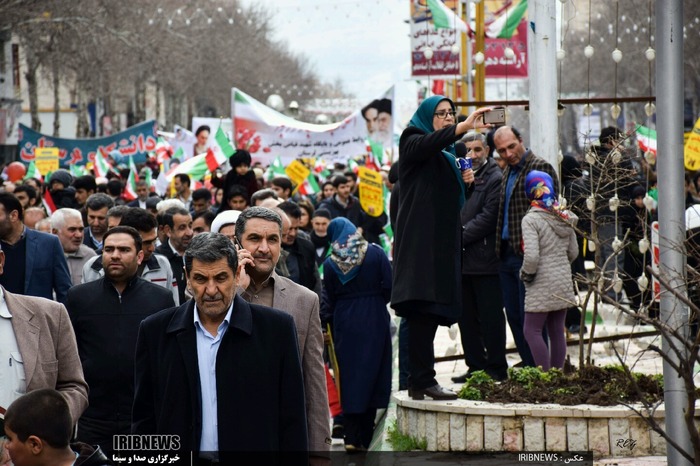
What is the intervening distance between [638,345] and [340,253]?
4.50 meters

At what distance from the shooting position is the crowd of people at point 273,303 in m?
4.86

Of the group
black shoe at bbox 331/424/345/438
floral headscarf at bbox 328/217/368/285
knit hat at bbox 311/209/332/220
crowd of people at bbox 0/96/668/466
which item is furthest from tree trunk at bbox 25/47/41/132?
floral headscarf at bbox 328/217/368/285

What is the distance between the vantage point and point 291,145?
21812 mm

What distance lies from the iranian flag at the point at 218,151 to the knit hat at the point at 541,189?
11117 mm

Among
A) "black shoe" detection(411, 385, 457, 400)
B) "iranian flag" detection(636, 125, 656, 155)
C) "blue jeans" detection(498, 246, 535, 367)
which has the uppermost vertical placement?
"iranian flag" detection(636, 125, 656, 155)

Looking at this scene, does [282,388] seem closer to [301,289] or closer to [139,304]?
[301,289]

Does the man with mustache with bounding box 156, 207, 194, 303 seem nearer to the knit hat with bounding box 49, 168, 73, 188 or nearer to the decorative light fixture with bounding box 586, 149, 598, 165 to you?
the decorative light fixture with bounding box 586, 149, 598, 165

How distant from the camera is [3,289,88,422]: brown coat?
18.1 feet

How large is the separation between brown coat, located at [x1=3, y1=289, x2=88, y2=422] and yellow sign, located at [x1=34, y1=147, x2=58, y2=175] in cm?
2042

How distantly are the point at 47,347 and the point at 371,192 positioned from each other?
425 inches

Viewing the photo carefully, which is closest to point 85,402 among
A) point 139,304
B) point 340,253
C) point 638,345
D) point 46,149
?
point 139,304

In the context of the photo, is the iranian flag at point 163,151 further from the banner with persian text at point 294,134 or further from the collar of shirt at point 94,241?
the collar of shirt at point 94,241

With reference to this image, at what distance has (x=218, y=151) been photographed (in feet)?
65.5

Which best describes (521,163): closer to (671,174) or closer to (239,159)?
(671,174)
